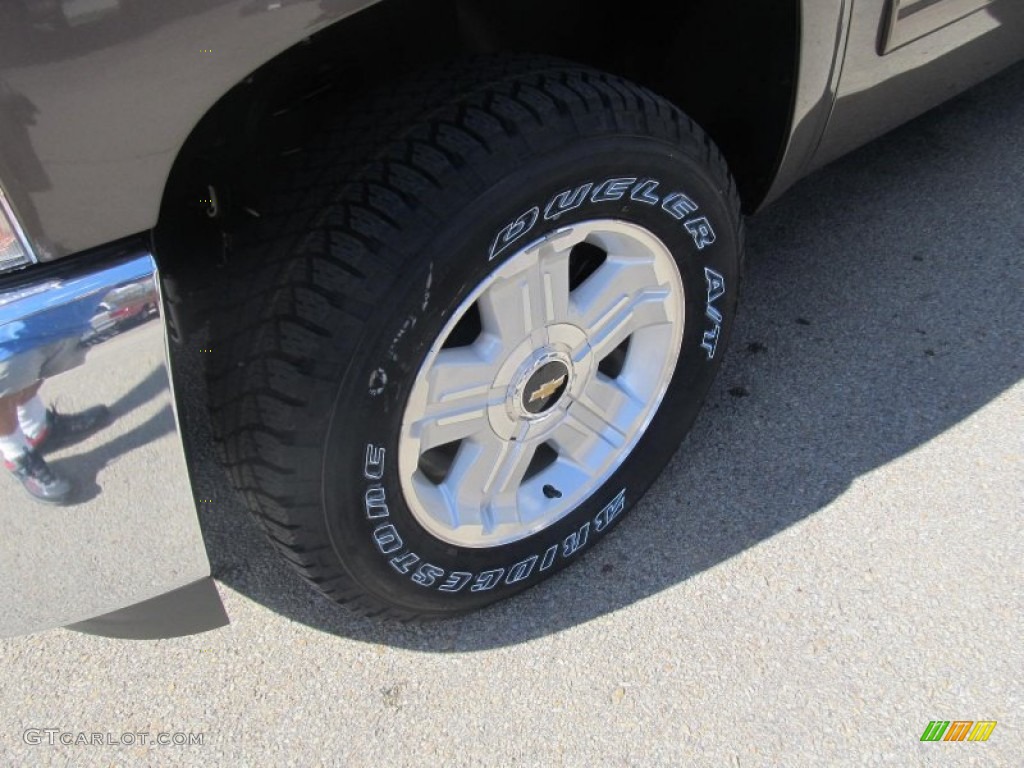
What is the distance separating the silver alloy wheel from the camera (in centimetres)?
158

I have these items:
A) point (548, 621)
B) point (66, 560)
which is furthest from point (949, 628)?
point (66, 560)

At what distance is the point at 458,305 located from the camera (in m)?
1.46

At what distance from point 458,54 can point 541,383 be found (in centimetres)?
68

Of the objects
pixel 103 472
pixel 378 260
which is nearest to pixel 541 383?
pixel 378 260

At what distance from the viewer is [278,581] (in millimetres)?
1974

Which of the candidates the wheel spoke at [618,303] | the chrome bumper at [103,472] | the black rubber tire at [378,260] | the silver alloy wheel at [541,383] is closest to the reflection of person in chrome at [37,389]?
the chrome bumper at [103,472]

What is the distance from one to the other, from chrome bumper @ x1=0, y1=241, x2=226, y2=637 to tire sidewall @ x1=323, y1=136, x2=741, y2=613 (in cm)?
25

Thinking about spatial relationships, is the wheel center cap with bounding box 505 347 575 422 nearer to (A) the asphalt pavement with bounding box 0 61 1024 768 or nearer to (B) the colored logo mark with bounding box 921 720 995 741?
(A) the asphalt pavement with bounding box 0 61 1024 768

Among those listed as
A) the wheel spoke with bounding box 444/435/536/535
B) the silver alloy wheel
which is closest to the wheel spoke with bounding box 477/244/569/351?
the silver alloy wheel

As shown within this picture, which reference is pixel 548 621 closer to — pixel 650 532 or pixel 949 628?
pixel 650 532

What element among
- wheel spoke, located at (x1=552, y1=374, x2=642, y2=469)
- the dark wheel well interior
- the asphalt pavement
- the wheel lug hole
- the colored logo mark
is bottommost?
the colored logo mark

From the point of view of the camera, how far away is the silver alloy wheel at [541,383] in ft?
5.17

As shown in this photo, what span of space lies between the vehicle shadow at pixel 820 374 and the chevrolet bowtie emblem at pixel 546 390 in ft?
1.49

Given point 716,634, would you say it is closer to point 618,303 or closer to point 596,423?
point 596,423
